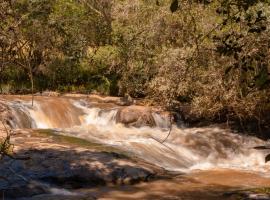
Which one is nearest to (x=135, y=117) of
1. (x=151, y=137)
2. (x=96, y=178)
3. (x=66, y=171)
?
(x=151, y=137)

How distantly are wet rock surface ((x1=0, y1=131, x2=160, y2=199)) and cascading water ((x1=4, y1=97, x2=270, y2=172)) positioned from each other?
184cm

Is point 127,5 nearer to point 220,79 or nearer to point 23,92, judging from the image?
point 23,92

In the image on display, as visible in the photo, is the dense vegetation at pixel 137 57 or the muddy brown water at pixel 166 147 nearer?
the muddy brown water at pixel 166 147

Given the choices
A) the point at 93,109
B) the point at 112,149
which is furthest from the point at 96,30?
the point at 112,149

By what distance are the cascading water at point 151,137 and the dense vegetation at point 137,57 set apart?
1.03 metres

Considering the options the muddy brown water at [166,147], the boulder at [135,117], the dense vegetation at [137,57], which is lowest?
the muddy brown water at [166,147]

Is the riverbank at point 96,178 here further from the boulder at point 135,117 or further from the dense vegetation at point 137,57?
the boulder at point 135,117

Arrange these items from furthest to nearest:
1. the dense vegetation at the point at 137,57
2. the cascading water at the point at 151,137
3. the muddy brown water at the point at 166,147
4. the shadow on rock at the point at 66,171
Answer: the dense vegetation at the point at 137,57 < the cascading water at the point at 151,137 < the muddy brown water at the point at 166,147 < the shadow on rock at the point at 66,171

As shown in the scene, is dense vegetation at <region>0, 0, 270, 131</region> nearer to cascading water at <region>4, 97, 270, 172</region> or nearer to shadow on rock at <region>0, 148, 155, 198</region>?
cascading water at <region>4, 97, 270, 172</region>

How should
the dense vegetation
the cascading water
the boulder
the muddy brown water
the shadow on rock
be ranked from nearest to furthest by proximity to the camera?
1. the shadow on rock
2. the muddy brown water
3. the cascading water
4. the dense vegetation
5. the boulder

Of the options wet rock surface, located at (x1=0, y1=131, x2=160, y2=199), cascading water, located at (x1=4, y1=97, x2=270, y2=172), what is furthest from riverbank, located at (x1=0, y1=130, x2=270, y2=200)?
cascading water, located at (x1=4, y1=97, x2=270, y2=172)

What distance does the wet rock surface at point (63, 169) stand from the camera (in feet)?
30.3

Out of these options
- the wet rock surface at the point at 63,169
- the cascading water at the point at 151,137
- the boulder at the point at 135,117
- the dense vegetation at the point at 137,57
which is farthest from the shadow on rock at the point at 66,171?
the boulder at the point at 135,117

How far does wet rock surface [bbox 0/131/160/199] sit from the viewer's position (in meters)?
9.23
